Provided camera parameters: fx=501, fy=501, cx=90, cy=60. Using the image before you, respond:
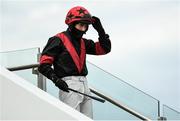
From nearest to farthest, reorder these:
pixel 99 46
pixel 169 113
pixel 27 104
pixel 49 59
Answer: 1. pixel 27 104
2. pixel 49 59
3. pixel 99 46
4. pixel 169 113

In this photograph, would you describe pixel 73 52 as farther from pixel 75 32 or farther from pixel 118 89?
pixel 118 89

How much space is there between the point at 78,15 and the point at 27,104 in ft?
4.36

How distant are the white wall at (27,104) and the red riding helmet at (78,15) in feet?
3.29

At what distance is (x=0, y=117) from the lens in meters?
3.74

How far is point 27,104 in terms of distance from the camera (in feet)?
11.5

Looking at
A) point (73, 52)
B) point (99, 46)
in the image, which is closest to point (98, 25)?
point (99, 46)

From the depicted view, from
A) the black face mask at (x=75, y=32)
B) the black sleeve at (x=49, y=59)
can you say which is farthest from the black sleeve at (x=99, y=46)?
the black sleeve at (x=49, y=59)

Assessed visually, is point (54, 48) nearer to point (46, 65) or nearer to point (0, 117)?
point (46, 65)

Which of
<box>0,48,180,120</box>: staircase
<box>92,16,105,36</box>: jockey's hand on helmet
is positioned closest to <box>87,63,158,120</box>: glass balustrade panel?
<box>0,48,180,120</box>: staircase

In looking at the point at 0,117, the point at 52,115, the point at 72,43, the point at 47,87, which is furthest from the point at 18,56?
the point at 52,115

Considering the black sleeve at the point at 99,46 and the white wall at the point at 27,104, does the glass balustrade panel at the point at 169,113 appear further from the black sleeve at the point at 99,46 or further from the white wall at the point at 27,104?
the white wall at the point at 27,104

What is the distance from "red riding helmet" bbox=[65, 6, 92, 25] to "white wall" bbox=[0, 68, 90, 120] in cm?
100

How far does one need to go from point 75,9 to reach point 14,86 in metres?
1.26

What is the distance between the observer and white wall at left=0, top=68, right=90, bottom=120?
10.6ft
